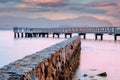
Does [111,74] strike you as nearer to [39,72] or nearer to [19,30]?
[39,72]

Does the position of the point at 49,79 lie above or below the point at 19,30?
above

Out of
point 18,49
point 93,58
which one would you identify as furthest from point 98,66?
point 18,49

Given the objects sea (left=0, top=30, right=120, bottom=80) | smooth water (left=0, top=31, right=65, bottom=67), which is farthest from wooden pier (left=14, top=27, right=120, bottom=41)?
sea (left=0, top=30, right=120, bottom=80)

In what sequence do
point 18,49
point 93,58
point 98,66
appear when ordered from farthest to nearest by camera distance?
point 18,49 → point 93,58 → point 98,66

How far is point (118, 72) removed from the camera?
540 inches

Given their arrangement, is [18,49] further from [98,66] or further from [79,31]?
[98,66]

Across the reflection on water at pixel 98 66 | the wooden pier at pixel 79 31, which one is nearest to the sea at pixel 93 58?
the reflection on water at pixel 98 66

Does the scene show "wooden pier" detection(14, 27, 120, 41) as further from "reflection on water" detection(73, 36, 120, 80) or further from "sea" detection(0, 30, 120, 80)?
"reflection on water" detection(73, 36, 120, 80)

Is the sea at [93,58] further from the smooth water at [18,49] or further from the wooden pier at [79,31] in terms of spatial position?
the wooden pier at [79,31]

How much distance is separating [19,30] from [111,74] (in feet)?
195

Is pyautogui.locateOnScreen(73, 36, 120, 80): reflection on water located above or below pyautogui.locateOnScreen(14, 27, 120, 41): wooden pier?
above

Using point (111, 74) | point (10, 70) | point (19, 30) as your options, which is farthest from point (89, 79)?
point (19, 30)

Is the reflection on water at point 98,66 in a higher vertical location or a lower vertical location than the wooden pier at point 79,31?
higher

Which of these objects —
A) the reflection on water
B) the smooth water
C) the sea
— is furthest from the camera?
the smooth water
